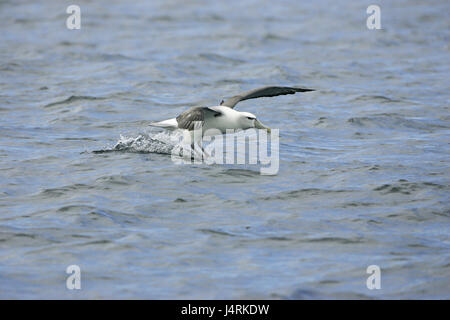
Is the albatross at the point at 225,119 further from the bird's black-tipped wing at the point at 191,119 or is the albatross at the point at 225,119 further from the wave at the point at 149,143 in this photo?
Answer: the wave at the point at 149,143

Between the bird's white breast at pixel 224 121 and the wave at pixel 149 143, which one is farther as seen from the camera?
the wave at pixel 149 143

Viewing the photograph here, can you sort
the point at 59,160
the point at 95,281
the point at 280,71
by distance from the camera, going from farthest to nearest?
1. the point at 280,71
2. the point at 59,160
3. the point at 95,281

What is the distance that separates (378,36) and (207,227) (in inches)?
743

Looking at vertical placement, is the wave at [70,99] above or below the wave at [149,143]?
above

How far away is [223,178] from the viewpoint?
11.9 m

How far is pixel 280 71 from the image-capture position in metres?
21.8

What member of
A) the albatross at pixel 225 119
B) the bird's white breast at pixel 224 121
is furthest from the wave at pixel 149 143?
the bird's white breast at pixel 224 121

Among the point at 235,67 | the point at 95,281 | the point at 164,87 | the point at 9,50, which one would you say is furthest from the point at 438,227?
the point at 9,50

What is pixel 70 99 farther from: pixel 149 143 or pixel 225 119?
pixel 225 119

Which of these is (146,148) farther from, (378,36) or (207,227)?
(378,36)

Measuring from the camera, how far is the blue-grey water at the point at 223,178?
8.52 metres

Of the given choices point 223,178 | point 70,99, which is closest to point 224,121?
point 223,178

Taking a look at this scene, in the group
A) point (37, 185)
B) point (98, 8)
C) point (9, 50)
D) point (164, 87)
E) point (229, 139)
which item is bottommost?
point (37, 185)

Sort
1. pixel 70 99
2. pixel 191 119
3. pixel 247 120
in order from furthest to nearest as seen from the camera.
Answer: pixel 70 99, pixel 247 120, pixel 191 119
